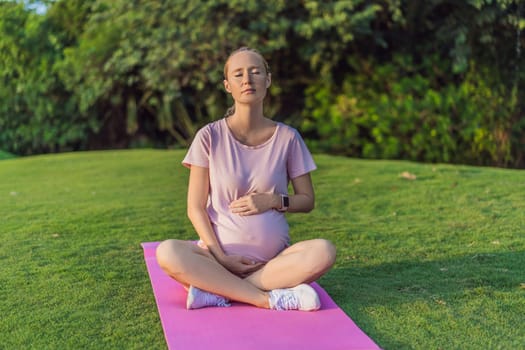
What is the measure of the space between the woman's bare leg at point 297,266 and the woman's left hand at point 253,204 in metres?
0.24

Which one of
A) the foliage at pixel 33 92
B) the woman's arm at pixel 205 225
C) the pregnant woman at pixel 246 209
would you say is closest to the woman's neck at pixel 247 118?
the pregnant woman at pixel 246 209

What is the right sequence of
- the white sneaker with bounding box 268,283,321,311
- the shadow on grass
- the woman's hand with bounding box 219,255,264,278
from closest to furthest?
the shadow on grass
the white sneaker with bounding box 268,283,321,311
the woman's hand with bounding box 219,255,264,278

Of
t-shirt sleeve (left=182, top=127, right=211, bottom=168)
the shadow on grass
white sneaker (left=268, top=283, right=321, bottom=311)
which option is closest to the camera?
the shadow on grass

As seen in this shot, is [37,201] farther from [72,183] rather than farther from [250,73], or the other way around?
[250,73]

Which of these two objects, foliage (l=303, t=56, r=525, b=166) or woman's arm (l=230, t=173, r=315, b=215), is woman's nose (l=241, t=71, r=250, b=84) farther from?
foliage (l=303, t=56, r=525, b=166)

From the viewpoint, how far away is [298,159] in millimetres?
3574

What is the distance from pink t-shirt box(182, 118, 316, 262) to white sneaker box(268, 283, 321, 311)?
0.27 m

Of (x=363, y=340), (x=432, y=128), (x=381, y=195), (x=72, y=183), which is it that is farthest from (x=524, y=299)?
(x=432, y=128)

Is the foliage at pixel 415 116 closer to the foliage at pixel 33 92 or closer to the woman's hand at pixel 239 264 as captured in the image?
the foliage at pixel 33 92

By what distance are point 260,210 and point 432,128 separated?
684cm

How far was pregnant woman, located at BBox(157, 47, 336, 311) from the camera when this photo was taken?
10.8ft

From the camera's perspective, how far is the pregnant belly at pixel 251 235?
11.3 ft

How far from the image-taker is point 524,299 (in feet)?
11.4

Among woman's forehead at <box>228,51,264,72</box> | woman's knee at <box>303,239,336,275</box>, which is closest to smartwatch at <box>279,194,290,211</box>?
woman's knee at <box>303,239,336,275</box>
